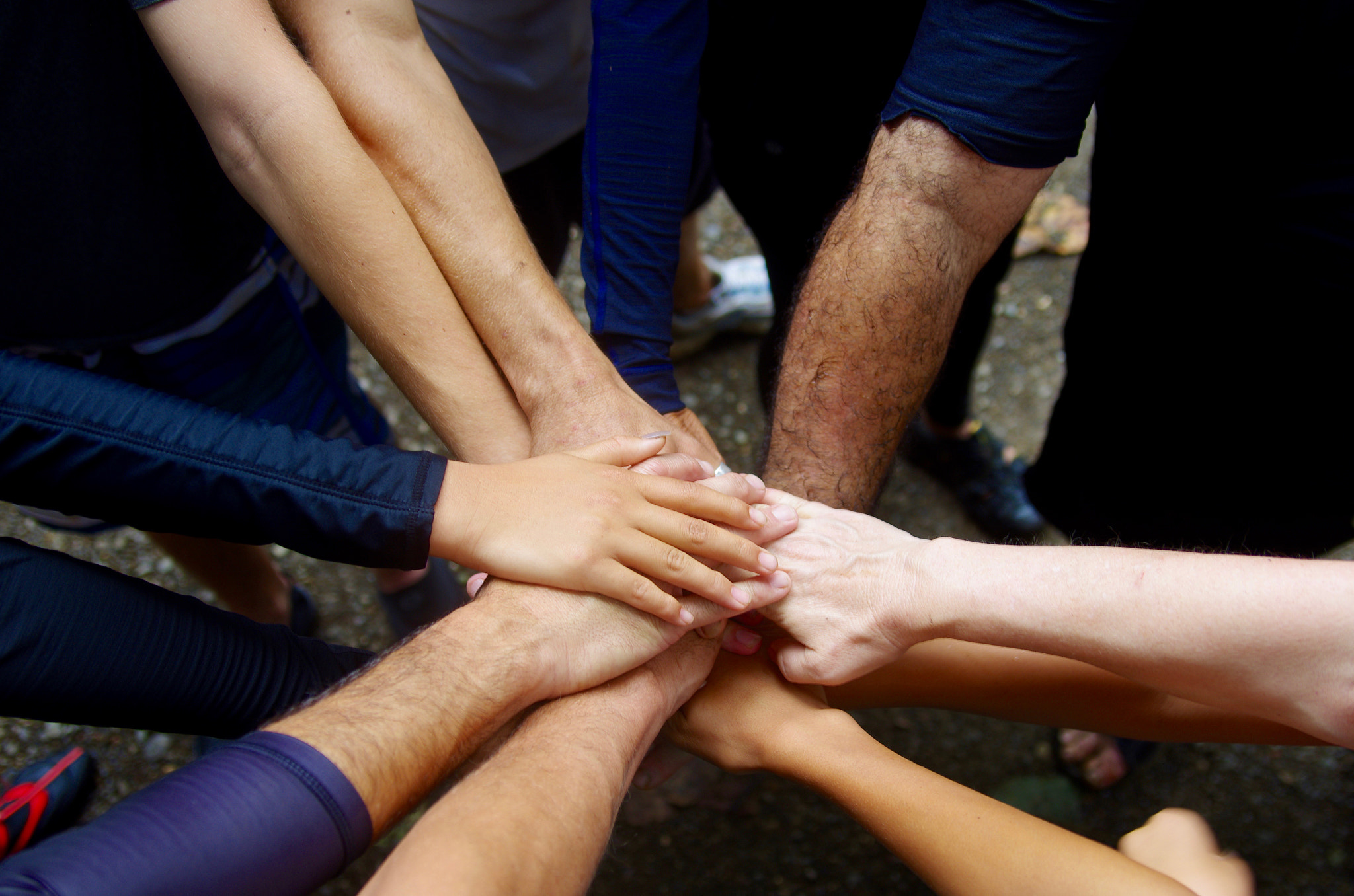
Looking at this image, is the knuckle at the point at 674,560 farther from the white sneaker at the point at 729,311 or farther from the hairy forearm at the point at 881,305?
the white sneaker at the point at 729,311

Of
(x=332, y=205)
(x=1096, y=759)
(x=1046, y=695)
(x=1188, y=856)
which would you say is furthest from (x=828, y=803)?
(x=332, y=205)

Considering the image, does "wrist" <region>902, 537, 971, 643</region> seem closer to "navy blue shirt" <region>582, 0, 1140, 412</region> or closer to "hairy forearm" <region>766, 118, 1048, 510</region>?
"hairy forearm" <region>766, 118, 1048, 510</region>

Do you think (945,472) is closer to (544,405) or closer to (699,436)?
(699,436)

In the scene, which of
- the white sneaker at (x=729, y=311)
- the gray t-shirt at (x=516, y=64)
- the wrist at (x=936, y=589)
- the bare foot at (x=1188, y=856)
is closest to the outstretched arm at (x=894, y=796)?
the bare foot at (x=1188, y=856)

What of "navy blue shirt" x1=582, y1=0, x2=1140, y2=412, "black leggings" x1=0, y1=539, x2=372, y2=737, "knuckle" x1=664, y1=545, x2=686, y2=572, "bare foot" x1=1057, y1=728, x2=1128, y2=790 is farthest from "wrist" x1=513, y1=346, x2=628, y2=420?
"bare foot" x1=1057, y1=728, x2=1128, y2=790

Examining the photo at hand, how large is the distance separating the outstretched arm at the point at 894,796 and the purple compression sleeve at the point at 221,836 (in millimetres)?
623

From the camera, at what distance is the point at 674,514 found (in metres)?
1.33

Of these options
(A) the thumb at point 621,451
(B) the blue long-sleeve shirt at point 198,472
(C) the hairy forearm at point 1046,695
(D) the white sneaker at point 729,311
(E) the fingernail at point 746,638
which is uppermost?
(B) the blue long-sleeve shirt at point 198,472

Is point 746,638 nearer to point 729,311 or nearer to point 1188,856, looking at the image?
point 1188,856

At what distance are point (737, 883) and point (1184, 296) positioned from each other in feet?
5.43

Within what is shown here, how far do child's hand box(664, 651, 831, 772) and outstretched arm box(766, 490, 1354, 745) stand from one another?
6cm

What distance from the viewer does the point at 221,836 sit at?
89 cm

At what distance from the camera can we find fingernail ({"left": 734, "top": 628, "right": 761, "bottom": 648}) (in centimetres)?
146

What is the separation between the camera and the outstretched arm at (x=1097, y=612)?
1.02 meters
